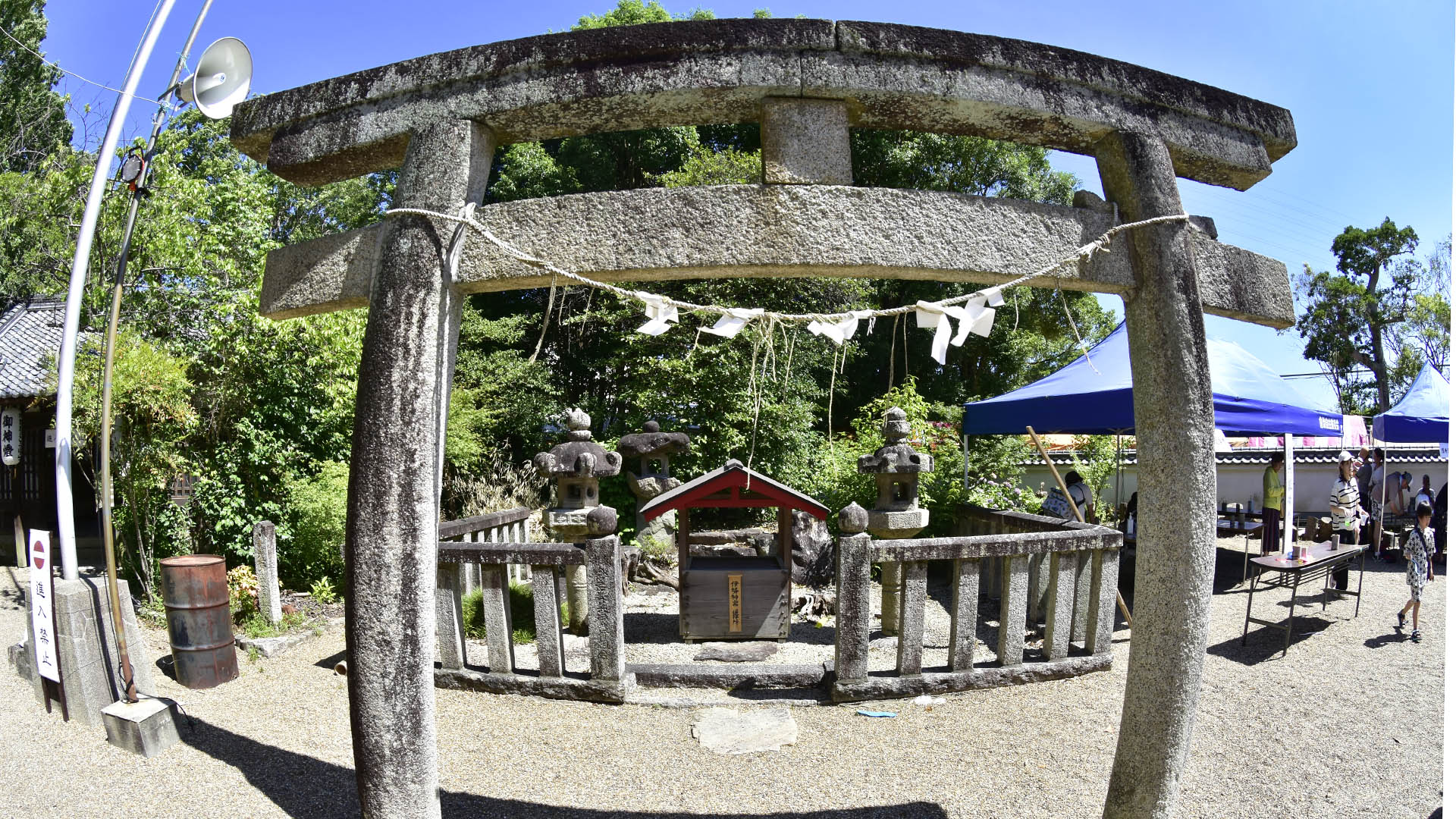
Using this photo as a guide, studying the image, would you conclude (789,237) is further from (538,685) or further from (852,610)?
(538,685)

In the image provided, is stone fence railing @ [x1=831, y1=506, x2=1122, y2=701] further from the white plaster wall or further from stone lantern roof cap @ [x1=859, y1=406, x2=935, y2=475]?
the white plaster wall

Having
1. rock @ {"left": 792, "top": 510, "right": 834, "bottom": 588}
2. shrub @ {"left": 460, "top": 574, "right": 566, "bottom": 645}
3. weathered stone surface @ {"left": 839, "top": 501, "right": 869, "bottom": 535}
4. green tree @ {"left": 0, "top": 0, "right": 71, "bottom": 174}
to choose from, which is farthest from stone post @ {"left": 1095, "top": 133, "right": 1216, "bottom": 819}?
green tree @ {"left": 0, "top": 0, "right": 71, "bottom": 174}

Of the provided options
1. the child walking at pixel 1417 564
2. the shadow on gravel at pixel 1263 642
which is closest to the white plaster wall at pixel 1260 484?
the shadow on gravel at pixel 1263 642

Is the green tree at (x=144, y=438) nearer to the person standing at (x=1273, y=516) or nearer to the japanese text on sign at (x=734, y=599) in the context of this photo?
the japanese text on sign at (x=734, y=599)

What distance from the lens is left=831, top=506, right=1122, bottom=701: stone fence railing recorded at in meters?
4.98

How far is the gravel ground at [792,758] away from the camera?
145 inches

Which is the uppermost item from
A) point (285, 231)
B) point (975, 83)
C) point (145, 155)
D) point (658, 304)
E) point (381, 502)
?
point (285, 231)

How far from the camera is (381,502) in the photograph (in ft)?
8.67

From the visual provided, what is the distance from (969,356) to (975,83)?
1791cm

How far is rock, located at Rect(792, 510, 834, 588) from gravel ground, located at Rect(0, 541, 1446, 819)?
3.39 metres

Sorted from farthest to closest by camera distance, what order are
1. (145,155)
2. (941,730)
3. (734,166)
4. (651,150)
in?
1. (651,150)
2. (734,166)
3. (145,155)
4. (941,730)

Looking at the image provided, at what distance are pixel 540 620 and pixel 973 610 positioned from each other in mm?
2933

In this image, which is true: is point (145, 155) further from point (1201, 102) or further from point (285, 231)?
point (285, 231)

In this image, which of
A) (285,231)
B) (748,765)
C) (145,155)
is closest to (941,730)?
(748,765)
